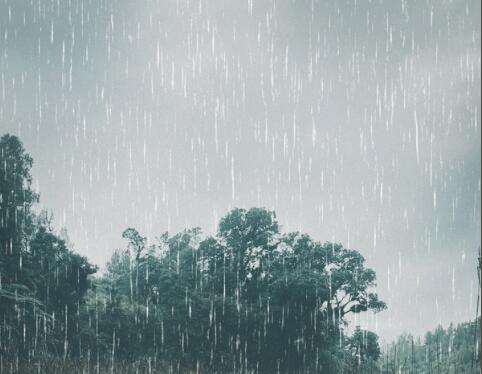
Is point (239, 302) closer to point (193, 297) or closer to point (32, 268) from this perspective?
point (193, 297)

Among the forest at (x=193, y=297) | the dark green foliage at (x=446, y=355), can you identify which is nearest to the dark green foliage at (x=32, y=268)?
the forest at (x=193, y=297)

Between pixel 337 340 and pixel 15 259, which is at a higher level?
pixel 15 259

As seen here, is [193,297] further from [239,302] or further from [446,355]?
[446,355]

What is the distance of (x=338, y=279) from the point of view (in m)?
36.0

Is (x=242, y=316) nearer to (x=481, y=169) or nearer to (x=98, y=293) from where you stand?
(x=98, y=293)

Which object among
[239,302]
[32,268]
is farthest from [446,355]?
[32,268]

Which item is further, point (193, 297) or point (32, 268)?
point (193, 297)

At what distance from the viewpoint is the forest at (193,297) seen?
981 inches

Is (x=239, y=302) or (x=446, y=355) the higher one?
(x=239, y=302)

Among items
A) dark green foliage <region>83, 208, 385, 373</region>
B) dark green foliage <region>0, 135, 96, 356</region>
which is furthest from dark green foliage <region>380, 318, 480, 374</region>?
dark green foliage <region>0, 135, 96, 356</region>

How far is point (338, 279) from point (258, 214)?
29.4 feet

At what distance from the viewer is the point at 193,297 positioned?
32.7 metres

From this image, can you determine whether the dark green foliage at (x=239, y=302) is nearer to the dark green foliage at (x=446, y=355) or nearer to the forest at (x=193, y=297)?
the forest at (x=193, y=297)

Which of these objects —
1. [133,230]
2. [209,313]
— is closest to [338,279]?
[209,313]
